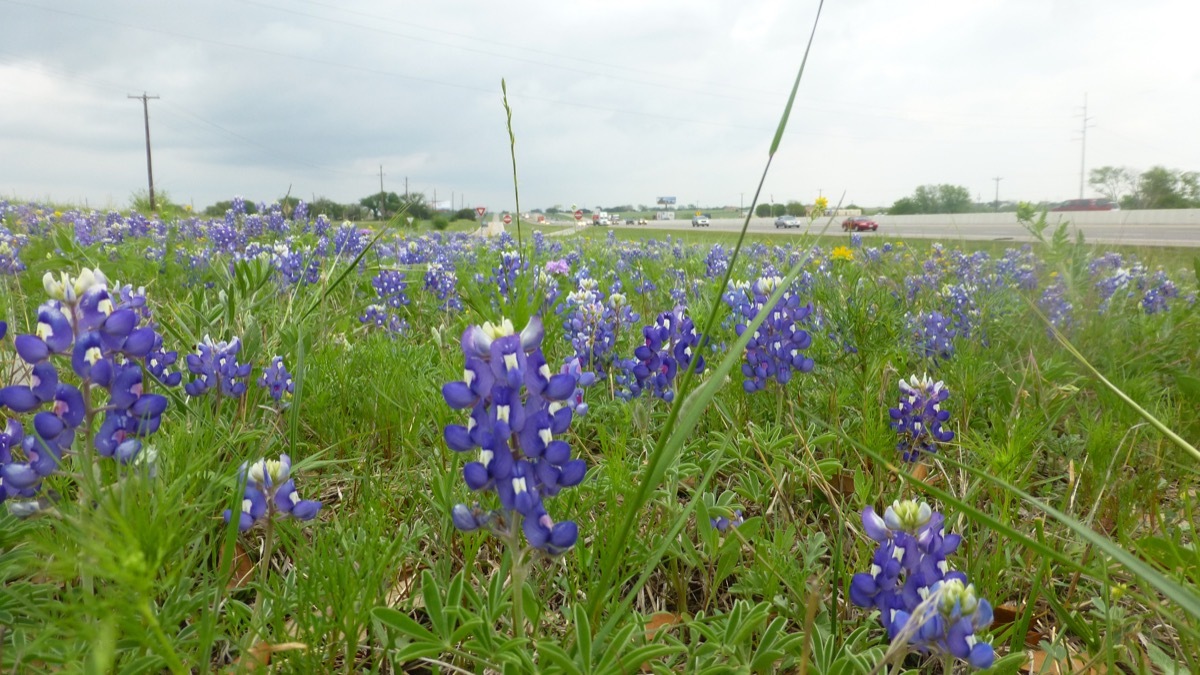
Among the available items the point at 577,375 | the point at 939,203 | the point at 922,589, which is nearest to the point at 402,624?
the point at 577,375

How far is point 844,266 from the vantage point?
246 inches

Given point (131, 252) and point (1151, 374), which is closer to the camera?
point (1151, 374)

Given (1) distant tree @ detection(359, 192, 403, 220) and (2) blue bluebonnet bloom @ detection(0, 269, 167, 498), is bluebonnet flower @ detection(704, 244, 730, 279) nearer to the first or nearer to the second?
(1) distant tree @ detection(359, 192, 403, 220)

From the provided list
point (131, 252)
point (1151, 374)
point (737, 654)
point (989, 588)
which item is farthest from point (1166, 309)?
point (131, 252)

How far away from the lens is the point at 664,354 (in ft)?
8.21

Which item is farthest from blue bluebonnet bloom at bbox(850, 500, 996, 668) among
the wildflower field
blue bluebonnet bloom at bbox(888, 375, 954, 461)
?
blue bluebonnet bloom at bbox(888, 375, 954, 461)

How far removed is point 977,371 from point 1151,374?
35.1 inches

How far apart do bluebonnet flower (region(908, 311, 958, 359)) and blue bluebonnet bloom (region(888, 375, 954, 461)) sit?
0.97 metres

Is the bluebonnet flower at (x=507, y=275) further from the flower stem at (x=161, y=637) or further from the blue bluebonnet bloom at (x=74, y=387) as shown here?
the flower stem at (x=161, y=637)

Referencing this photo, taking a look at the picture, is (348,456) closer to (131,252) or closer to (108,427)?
(108,427)

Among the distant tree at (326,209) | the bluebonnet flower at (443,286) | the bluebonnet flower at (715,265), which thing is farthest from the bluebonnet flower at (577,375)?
the distant tree at (326,209)

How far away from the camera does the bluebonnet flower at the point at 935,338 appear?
3320mm

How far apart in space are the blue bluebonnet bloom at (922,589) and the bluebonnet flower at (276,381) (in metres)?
1.77

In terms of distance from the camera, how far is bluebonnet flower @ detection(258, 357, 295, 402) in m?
2.33
